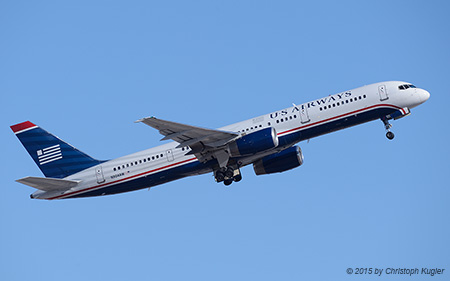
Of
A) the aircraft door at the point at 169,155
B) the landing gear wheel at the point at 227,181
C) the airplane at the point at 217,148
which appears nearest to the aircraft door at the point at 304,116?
the airplane at the point at 217,148

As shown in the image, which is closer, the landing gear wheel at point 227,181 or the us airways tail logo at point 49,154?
the landing gear wheel at point 227,181

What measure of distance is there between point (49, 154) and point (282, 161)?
784 inches

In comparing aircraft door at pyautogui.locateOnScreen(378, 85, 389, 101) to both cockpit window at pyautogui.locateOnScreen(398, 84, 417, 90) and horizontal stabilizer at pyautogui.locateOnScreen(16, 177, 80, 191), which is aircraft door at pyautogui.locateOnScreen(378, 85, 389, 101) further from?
horizontal stabilizer at pyautogui.locateOnScreen(16, 177, 80, 191)

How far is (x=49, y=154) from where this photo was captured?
52594mm

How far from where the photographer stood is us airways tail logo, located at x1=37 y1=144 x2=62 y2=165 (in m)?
52.4

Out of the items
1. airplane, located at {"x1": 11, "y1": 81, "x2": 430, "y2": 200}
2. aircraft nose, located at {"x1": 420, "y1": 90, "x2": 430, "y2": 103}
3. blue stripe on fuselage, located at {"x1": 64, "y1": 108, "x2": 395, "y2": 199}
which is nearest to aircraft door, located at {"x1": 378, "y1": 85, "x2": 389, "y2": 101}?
airplane, located at {"x1": 11, "y1": 81, "x2": 430, "y2": 200}

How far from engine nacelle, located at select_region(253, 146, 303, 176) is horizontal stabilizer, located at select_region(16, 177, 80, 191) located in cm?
1579

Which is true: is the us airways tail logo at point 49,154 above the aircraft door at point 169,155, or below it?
above

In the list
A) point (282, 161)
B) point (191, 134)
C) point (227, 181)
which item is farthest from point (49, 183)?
point (282, 161)

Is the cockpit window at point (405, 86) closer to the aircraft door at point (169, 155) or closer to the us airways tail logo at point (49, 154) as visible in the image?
the aircraft door at point (169, 155)

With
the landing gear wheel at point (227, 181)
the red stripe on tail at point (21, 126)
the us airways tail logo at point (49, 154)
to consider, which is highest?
the red stripe on tail at point (21, 126)

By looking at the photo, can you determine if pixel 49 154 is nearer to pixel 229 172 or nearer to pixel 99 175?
pixel 99 175

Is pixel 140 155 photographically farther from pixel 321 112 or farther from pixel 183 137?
pixel 321 112

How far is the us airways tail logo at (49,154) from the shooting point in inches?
2064
